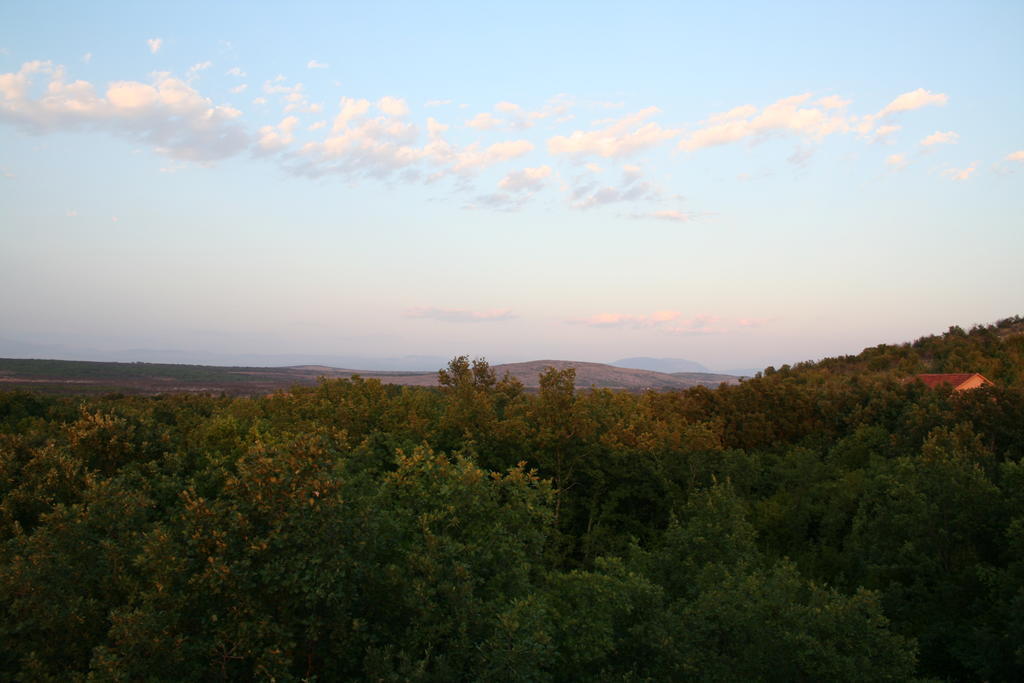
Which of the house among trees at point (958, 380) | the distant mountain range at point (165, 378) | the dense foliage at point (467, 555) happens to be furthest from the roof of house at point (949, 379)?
the distant mountain range at point (165, 378)

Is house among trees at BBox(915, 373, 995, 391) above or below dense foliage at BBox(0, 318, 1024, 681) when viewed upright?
above

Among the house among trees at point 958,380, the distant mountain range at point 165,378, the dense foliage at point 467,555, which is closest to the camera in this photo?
the dense foliage at point 467,555

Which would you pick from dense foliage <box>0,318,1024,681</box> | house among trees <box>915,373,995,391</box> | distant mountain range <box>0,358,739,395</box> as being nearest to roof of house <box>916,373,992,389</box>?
A: house among trees <box>915,373,995,391</box>

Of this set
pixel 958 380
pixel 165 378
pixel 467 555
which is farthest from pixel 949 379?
pixel 165 378

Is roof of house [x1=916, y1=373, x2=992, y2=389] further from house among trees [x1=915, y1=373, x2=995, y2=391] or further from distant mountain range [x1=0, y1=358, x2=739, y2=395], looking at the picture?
distant mountain range [x1=0, y1=358, x2=739, y2=395]

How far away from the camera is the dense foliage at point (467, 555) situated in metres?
11.9

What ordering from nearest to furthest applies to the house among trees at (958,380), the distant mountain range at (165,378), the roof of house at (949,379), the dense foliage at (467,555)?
the dense foliage at (467,555) → the house among trees at (958,380) → the roof of house at (949,379) → the distant mountain range at (165,378)

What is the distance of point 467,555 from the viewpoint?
15.1 metres

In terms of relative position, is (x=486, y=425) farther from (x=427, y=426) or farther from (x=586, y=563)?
(x=586, y=563)

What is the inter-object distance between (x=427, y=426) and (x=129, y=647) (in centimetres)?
1917

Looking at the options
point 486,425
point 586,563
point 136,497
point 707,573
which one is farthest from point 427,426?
point 136,497

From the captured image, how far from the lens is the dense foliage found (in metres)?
11.9

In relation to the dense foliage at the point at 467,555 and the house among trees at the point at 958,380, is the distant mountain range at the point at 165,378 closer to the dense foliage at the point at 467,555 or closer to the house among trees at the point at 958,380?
the house among trees at the point at 958,380

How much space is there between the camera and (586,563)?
28.8 metres
